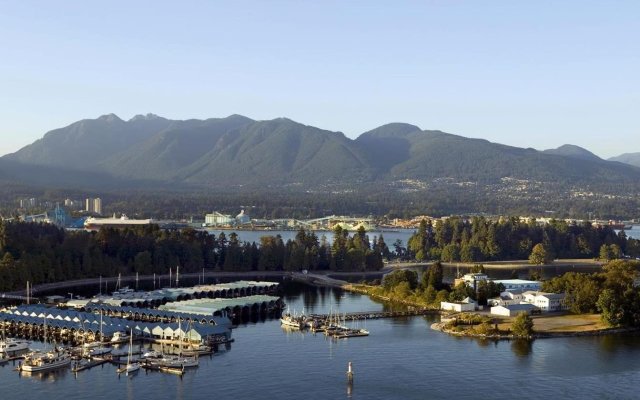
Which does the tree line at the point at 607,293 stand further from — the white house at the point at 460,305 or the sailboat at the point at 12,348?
the sailboat at the point at 12,348

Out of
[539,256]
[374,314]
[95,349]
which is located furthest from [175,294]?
[539,256]

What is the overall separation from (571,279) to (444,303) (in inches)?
237

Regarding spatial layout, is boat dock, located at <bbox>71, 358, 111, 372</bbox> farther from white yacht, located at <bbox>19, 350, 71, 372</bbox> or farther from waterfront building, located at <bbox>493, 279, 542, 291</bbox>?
waterfront building, located at <bbox>493, 279, 542, 291</bbox>

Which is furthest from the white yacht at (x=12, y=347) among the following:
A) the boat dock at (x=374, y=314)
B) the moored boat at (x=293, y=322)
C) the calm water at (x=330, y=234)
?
the calm water at (x=330, y=234)

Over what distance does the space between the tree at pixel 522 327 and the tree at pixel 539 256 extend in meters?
31.2

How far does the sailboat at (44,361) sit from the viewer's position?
26.6 meters

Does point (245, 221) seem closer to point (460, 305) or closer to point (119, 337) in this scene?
point (460, 305)

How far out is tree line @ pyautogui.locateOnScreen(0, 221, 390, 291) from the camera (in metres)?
47.5

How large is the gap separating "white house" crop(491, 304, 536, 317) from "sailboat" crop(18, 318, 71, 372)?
17706 millimetres

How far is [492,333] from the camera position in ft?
108

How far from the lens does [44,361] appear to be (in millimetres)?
26859

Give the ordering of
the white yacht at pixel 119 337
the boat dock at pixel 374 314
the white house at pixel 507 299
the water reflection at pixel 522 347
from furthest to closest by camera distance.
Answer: the white house at pixel 507 299, the boat dock at pixel 374 314, the white yacht at pixel 119 337, the water reflection at pixel 522 347

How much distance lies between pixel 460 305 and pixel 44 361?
18229 mm

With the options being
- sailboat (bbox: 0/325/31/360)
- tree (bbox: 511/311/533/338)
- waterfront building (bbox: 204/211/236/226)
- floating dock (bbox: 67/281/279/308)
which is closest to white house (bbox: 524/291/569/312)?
tree (bbox: 511/311/533/338)
